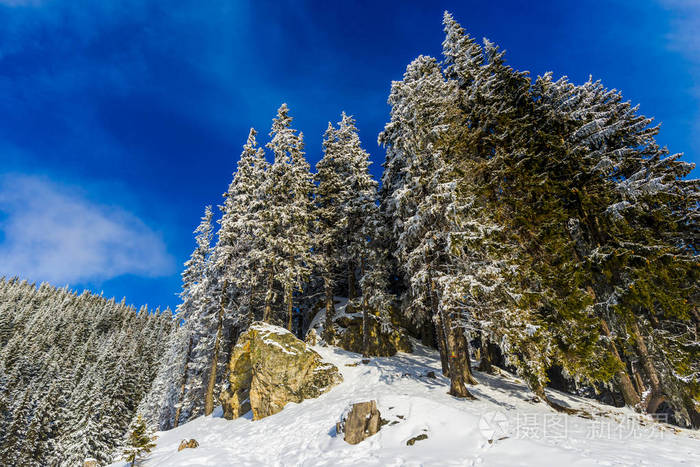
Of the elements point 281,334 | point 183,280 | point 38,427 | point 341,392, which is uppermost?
point 183,280

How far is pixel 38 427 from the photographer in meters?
38.1

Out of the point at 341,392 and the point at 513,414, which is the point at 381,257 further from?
the point at 513,414

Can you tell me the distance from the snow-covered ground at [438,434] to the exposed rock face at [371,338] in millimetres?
5065

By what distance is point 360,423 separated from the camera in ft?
32.3

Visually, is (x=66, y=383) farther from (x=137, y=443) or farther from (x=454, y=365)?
(x=454, y=365)

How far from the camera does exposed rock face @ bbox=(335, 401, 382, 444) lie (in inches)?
382

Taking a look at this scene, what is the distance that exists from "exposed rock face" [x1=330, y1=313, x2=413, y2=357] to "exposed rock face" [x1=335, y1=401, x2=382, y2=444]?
11.7 meters

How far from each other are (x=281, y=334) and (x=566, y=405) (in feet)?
48.7

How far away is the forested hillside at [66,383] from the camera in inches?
1403

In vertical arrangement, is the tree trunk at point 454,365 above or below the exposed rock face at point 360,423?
above

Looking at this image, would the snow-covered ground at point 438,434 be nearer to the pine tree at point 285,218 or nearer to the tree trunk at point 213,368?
the tree trunk at point 213,368

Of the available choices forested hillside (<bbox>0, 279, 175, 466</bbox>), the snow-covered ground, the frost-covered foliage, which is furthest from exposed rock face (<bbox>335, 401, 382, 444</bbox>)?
forested hillside (<bbox>0, 279, 175, 466</bbox>)

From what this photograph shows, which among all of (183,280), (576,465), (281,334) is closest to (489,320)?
(576,465)

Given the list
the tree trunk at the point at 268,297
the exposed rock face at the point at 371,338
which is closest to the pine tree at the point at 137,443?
Answer: the tree trunk at the point at 268,297
